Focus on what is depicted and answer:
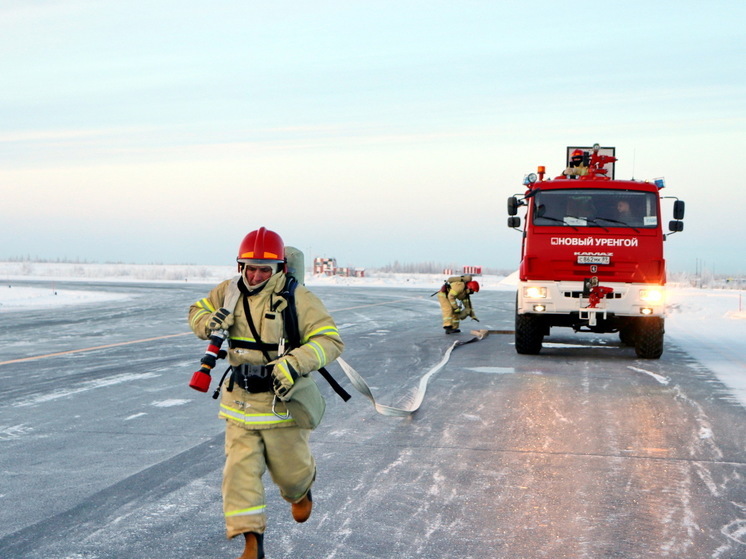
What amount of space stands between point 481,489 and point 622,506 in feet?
2.89

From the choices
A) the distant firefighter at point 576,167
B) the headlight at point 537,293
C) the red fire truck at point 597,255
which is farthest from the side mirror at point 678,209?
the headlight at point 537,293

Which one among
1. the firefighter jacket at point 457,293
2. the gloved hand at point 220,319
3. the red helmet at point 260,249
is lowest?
the firefighter jacket at point 457,293

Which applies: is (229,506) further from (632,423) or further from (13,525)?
(632,423)

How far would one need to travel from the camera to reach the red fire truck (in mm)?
12148

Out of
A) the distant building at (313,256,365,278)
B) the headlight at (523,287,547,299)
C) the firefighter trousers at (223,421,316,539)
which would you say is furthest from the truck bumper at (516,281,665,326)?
the distant building at (313,256,365,278)

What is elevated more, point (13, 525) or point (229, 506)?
point (229, 506)

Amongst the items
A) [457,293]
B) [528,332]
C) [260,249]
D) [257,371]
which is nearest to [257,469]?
[257,371]

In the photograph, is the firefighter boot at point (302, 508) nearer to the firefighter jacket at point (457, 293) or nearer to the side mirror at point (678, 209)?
the side mirror at point (678, 209)

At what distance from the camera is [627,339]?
15.3 meters

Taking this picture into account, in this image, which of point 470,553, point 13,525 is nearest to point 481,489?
point 470,553

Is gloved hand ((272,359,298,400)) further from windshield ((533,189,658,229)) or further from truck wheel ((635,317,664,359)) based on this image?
truck wheel ((635,317,664,359))

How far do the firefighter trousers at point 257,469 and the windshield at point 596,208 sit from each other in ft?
29.4

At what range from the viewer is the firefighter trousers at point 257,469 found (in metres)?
3.97

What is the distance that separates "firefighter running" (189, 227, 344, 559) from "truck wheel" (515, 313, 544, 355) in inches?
362
